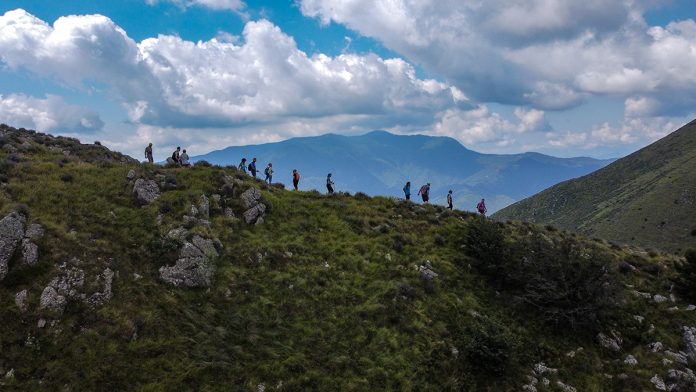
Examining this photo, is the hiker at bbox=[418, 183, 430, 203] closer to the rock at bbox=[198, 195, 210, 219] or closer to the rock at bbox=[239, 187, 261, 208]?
the rock at bbox=[239, 187, 261, 208]

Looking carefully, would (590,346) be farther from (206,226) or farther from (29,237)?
(29,237)

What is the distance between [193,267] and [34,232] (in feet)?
21.8

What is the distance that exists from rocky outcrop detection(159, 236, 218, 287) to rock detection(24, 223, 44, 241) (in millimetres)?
5047

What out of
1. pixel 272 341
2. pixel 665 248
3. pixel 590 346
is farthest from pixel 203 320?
pixel 665 248

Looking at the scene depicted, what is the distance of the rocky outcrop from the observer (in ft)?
61.3

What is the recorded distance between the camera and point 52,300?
1466cm

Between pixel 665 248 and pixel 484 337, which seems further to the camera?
pixel 665 248

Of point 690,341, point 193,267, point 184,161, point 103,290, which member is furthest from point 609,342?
point 184,161

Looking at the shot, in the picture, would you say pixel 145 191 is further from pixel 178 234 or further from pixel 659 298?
pixel 659 298

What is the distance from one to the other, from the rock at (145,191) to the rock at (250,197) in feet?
17.2

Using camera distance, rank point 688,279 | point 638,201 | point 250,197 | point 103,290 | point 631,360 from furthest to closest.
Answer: point 638,201
point 250,197
point 688,279
point 631,360
point 103,290

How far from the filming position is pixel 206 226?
23.0 metres

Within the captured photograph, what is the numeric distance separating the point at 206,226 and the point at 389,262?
10894mm

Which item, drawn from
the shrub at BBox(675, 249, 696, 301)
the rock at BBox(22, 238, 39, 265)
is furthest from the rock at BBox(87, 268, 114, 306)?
the shrub at BBox(675, 249, 696, 301)
